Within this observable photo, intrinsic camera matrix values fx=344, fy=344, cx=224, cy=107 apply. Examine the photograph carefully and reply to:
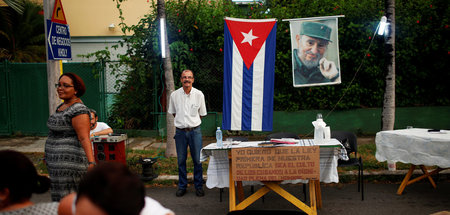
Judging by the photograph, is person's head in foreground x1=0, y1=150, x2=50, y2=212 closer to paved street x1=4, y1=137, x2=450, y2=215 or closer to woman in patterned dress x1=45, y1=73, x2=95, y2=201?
woman in patterned dress x1=45, y1=73, x2=95, y2=201

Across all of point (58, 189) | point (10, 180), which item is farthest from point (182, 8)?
point (10, 180)

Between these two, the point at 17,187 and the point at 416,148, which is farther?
the point at 416,148

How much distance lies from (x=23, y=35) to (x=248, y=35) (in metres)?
14.1

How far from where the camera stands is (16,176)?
1.85m

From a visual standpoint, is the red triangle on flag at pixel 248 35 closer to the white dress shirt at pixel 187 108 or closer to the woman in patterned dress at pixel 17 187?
the white dress shirt at pixel 187 108

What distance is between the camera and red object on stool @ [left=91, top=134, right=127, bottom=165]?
611 cm

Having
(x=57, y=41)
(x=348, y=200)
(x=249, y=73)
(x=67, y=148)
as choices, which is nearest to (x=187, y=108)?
(x=249, y=73)

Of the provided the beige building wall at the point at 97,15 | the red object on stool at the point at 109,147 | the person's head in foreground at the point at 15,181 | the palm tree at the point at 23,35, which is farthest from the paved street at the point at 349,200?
the beige building wall at the point at 97,15

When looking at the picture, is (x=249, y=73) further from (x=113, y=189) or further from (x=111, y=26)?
(x=111, y=26)

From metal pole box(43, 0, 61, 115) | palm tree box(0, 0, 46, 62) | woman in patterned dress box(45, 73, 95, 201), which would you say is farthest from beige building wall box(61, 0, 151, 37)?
woman in patterned dress box(45, 73, 95, 201)

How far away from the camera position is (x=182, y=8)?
9977 mm

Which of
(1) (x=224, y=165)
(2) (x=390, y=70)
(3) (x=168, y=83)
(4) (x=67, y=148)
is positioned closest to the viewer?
(4) (x=67, y=148)

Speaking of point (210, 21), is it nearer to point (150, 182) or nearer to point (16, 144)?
point (150, 182)

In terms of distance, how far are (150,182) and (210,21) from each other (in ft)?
17.3
